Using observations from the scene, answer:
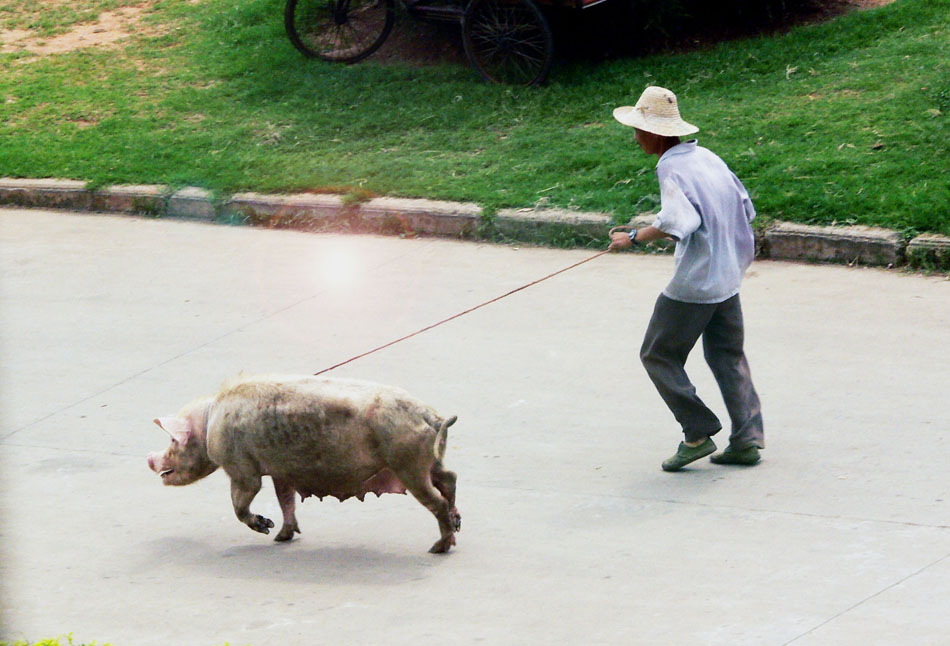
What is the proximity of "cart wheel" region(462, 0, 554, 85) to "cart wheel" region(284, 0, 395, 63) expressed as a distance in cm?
132

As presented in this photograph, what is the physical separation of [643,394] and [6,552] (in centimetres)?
311

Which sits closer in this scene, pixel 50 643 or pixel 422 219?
pixel 50 643

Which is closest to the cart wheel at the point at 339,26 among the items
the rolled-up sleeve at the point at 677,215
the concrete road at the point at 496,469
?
the concrete road at the point at 496,469

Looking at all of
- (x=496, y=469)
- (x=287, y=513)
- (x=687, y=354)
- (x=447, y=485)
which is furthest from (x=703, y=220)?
(x=287, y=513)

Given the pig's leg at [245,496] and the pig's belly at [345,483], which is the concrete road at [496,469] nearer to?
the pig's leg at [245,496]

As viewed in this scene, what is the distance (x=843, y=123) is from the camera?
9859 mm

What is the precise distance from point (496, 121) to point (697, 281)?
573 cm

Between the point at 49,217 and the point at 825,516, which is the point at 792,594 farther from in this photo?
the point at 49,217

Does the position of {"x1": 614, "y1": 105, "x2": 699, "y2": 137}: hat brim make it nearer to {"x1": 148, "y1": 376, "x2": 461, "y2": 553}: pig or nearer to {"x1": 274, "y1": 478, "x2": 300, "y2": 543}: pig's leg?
{"x1": 148, "y1": 376, "x2": 461, "y2": 553}: pig

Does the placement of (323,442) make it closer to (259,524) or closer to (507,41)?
(259,524)

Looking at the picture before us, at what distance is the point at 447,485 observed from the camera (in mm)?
5340

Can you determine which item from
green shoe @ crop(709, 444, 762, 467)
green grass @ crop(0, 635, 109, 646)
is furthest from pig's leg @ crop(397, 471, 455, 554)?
green shoe @ crop(709, 444, 762, 467)

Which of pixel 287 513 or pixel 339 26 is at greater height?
pixel 339 26

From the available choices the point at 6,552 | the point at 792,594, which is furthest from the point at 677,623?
the point at 6,552
